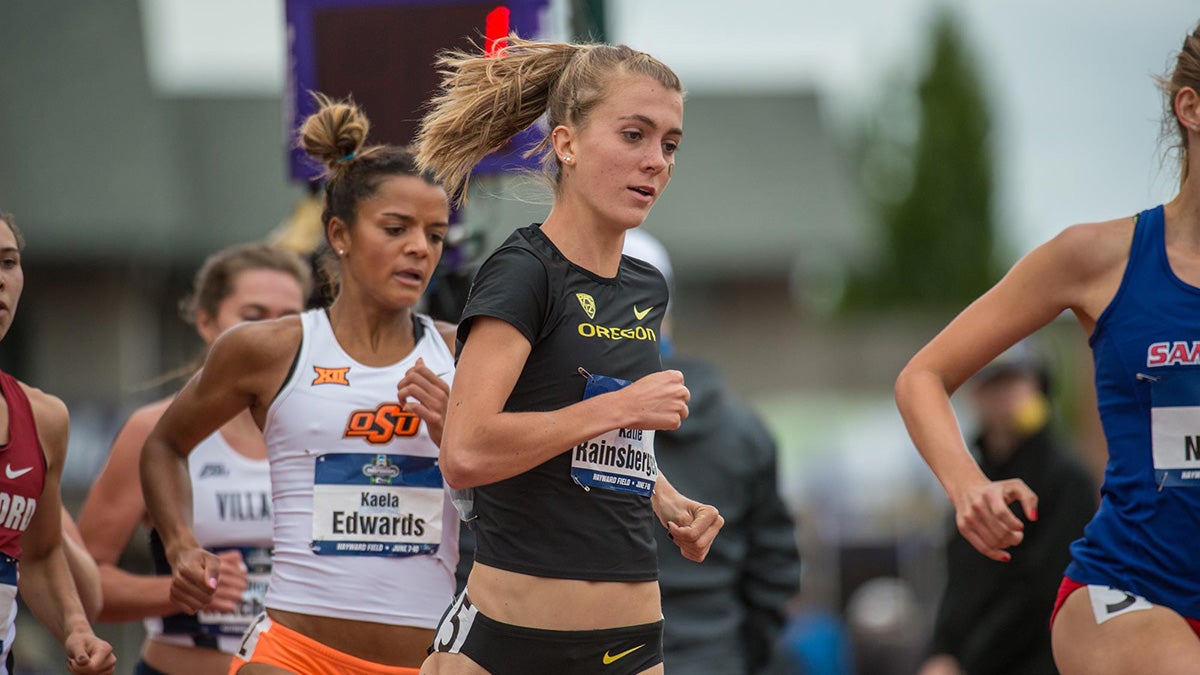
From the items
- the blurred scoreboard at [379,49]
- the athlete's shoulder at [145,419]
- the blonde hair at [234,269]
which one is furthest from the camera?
the blurred scoreboard at [379,49]

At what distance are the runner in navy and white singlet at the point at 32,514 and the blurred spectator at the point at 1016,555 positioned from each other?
3.80 metres

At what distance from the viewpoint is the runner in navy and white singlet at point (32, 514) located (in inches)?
161

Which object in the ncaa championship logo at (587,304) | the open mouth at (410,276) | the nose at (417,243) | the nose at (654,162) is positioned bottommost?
the open mouth at (410,276)

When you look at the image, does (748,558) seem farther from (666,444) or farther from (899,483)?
(899,483)

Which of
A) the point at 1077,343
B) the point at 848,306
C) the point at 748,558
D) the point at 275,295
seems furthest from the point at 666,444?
the point at 848,306

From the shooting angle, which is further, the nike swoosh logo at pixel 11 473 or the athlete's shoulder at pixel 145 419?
the athlete's shoulder at pixel 145 419

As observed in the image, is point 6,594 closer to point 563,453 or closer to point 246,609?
point 246,609

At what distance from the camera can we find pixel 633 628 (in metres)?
3.62

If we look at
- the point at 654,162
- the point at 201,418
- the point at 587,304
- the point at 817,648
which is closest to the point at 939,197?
the point at 817,648

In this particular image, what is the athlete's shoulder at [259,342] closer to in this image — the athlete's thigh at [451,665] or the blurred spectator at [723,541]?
the athlete's thigh at [451,665]

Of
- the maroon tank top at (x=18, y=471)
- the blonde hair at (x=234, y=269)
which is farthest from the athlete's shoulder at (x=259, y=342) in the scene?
the blonde hair at (x=234, y=269)

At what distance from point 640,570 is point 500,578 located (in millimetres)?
334

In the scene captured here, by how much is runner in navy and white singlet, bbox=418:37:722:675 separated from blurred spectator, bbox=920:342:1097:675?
3.09 metres

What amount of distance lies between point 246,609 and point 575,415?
7.90 ft
